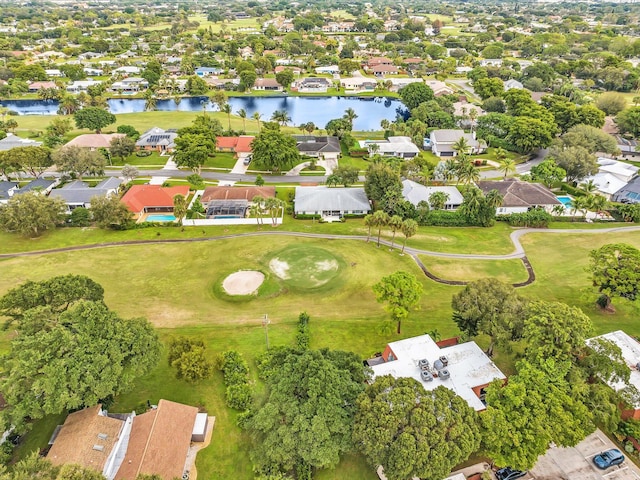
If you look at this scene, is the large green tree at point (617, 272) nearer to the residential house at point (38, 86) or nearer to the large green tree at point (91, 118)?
the large green tree at point (91, 118)

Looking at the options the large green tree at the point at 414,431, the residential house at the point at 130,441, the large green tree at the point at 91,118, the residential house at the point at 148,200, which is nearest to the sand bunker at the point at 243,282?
the residential house at the point at 130,441

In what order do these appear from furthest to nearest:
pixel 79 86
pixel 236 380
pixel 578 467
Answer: pixel 79 86
pixel 236 380
pixel 578 467

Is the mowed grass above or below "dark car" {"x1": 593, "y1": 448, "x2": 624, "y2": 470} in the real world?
below

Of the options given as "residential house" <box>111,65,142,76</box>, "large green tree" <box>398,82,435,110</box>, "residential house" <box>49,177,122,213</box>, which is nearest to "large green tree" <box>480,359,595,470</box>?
"residential house" <box>49,177,122,213</box>

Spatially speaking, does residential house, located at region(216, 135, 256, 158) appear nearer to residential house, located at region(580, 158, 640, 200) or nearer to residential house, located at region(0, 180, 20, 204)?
residential house, located at region(0, 180, 20, 204)

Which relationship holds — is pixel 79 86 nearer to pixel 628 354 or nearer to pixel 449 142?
pixel 449 142

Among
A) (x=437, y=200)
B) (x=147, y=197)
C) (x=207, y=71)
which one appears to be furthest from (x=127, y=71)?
(x=437, y=200)
